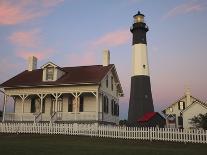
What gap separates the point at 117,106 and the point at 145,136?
14.4 metres

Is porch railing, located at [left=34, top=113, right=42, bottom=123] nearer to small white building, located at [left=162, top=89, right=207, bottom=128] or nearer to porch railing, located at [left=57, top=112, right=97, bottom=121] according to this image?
porch railing, located at [left=57, top=112, right=97, bottom=121]

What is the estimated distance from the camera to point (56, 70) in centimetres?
3106

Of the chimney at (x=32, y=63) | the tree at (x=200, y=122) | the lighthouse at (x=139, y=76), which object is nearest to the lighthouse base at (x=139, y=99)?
the lighthouse at (x=139, y=76)

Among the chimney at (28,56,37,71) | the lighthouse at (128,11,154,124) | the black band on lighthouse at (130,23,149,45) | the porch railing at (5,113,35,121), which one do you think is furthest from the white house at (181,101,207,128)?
the chimney at (28,56,37,71)

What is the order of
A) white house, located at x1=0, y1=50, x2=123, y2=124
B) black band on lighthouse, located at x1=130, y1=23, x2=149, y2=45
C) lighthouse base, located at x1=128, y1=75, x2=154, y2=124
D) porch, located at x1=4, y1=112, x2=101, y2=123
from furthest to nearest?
black band on lighthouse, located at x1=130, y1=23, x2=149, y2=45 → lighthouse base, located at x1=128, y1=75, x2=154, y2=124 → white house, located at x1=0, y1=50, x2=123, y2=124 → porch, located at x1=4, y1=112, x2=101, y2=123

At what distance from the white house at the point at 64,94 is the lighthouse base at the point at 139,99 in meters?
2.26

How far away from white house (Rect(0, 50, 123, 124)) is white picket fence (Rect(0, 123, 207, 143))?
293cm

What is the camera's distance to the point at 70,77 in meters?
30.9

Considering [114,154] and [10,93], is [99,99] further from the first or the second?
[114,154]

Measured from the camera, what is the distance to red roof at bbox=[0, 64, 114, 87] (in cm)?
2922

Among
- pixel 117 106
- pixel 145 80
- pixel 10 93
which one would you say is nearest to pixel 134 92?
pixel 145 80

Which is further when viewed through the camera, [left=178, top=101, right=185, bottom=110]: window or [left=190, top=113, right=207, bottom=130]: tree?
[left=178, top=101, right=185, bottom=110]: window

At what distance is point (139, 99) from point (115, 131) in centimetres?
988

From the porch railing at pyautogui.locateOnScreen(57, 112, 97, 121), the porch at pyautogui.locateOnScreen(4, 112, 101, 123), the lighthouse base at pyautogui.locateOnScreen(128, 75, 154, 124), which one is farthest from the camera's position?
the lighthouse base at pyautogui.locateOnScreen(128, 75, 154, 124)
